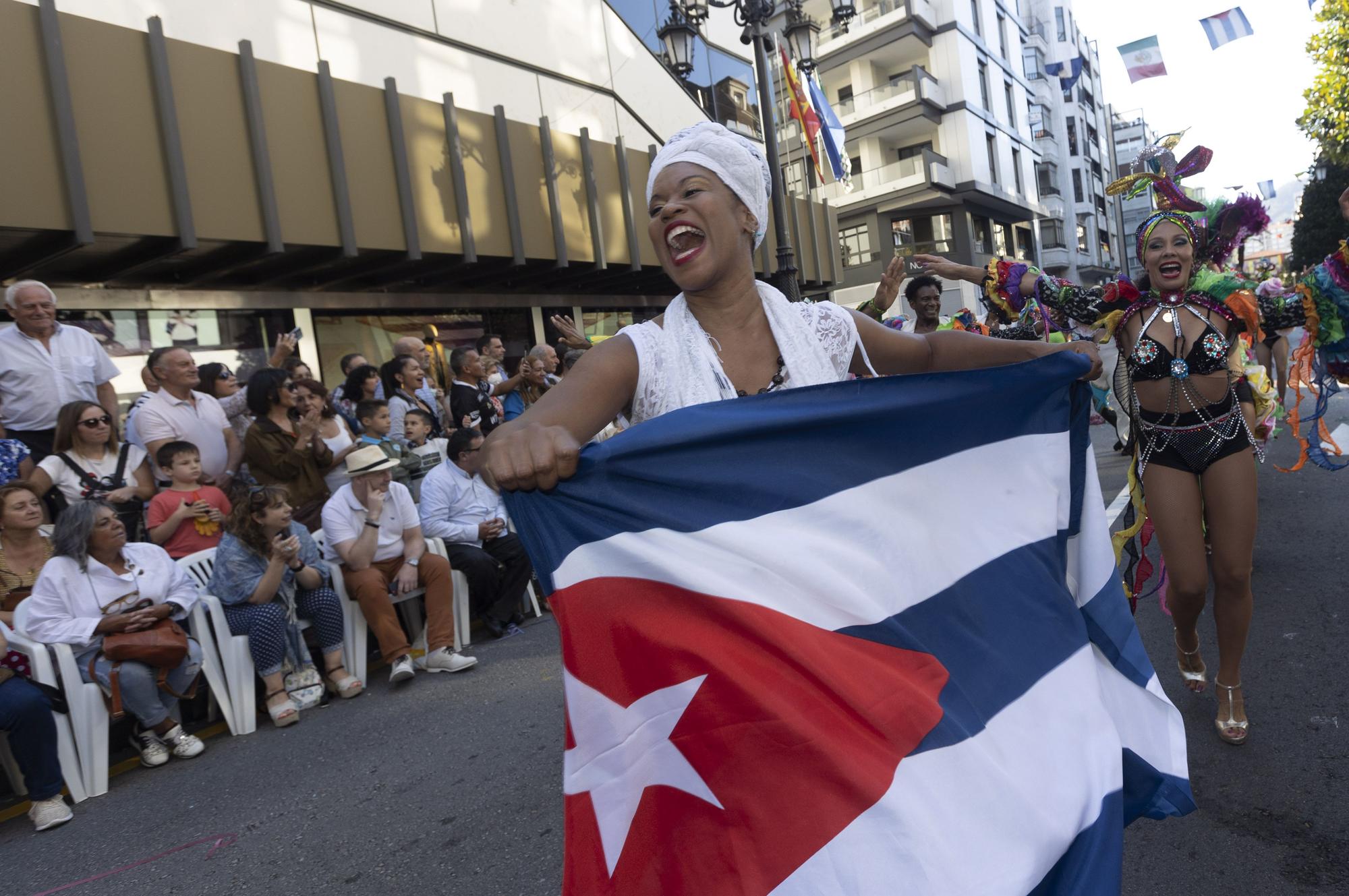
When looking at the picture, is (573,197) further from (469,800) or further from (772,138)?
(469,800)

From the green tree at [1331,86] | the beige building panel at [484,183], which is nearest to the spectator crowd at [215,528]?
the beige building panel at [484,183]

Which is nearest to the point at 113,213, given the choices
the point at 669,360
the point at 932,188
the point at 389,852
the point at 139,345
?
the point at 139,345

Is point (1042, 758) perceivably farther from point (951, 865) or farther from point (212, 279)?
point (212, 279)

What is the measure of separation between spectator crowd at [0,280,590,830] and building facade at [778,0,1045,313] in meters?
29.4

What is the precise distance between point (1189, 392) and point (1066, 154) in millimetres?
53026

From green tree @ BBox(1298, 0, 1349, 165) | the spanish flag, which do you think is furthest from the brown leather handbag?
green tree @ BBox(1298, 0, 1349, 165)

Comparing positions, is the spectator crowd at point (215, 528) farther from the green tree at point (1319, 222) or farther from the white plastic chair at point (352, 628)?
the green tree at point (1319, 222)

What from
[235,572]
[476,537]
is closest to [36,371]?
[235,572]

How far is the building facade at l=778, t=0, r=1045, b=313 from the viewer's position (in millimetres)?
35406

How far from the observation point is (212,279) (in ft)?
34.8

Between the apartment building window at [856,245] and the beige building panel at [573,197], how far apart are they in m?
24.1

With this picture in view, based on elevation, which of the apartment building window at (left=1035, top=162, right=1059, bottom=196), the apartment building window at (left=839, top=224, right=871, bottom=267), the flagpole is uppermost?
the apartment building window at (left=1035, top=162, right=1059, bottom=196)

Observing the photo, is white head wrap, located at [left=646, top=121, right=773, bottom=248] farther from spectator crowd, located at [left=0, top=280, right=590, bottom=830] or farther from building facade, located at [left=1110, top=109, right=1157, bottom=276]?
building facade, located at [left=1110, top=109, right=1157, bottom=276]

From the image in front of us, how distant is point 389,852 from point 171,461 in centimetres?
364
